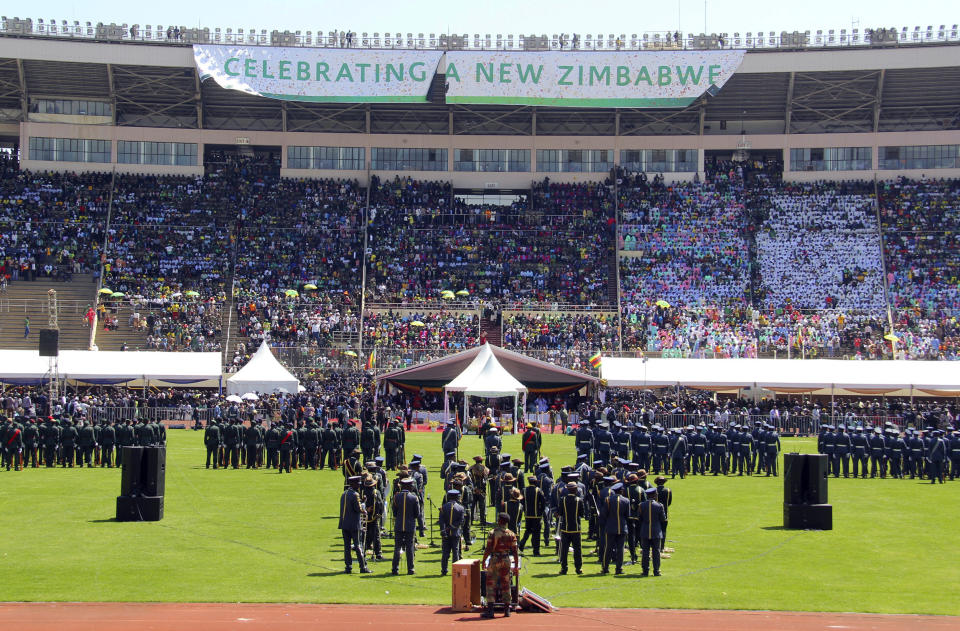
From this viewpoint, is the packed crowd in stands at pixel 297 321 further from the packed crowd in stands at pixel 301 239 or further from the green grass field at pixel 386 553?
the green grass field at pixel 386 553

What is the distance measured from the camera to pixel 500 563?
49.6ft

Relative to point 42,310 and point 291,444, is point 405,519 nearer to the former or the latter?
point 291,444

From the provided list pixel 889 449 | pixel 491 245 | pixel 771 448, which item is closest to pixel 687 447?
pixel 771 448

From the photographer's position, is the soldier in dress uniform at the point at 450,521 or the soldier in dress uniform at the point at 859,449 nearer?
the soldier in dress uniform at the point at 450,521

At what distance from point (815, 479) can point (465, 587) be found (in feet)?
29.3

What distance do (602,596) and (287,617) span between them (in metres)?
Result: 4.35

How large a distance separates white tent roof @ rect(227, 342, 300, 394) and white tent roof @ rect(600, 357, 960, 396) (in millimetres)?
12141

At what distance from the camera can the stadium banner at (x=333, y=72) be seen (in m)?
60.0

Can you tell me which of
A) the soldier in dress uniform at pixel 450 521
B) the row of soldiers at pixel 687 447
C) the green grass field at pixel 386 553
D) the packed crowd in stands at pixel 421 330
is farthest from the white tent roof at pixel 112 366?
the soldier in dress uniform at pixel 450 521

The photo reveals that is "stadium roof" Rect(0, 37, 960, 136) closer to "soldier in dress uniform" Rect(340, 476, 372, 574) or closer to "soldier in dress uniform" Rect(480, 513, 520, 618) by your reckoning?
"soldier in dress uniform" Rect(340, 476, 372, 574)

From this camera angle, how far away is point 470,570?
15.6m

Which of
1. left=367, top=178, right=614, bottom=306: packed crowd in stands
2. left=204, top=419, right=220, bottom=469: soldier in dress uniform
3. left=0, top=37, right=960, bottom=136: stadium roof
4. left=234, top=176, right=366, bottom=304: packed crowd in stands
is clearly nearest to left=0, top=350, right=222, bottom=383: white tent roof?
left=234, top=176, right=366, bottom=304: packed crowd in stands

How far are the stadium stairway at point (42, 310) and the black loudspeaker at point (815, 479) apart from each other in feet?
124

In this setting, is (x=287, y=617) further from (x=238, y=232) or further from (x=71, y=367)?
(x=238, y=232)
